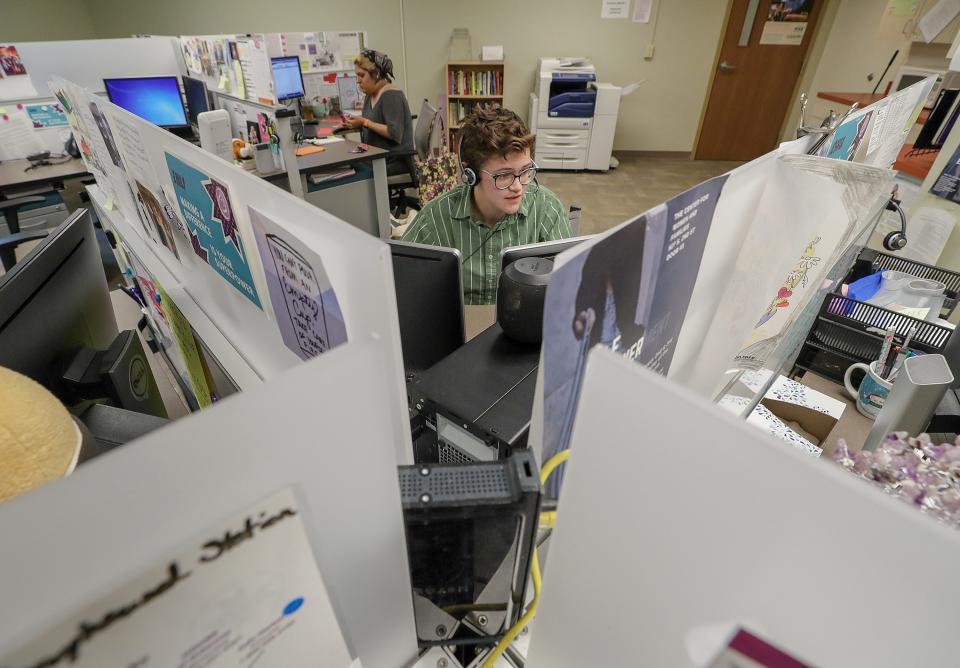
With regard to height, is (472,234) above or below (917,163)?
below

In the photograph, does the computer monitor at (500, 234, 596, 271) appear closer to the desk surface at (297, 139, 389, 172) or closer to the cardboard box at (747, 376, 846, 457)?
the cardboard box at (747, 376, 846, 457)

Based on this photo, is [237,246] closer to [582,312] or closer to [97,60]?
[582,312]

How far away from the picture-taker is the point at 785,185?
30.0 inches

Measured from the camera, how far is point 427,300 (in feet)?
2.81

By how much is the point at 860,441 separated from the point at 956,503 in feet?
2.05

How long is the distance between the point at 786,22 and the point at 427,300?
6.03 m

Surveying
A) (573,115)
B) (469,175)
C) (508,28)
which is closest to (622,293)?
(469,175)

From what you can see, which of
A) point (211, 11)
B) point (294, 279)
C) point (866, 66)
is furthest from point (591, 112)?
point (294, 279)

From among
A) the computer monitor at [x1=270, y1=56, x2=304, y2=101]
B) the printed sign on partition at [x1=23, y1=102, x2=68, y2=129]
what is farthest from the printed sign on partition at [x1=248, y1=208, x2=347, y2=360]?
the computer monitor at [x1=270, y1=56, x2=304, y2=101]

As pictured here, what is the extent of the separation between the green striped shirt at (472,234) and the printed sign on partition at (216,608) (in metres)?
1.31

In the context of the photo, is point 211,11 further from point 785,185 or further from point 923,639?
point 923,639

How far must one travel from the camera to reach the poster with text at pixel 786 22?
4.68 metres

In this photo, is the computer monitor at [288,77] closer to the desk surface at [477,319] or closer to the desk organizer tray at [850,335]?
the desk surface at [477,319]

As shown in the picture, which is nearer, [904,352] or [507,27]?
[904,352]
